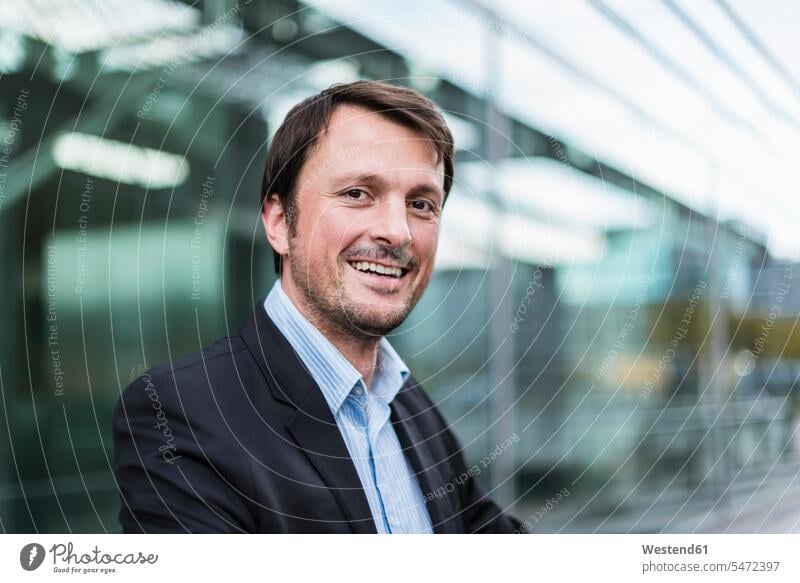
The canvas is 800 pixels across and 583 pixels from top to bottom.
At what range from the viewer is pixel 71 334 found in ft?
4.68

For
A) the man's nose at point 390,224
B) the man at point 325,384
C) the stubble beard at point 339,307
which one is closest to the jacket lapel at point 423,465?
the man at point 325,384

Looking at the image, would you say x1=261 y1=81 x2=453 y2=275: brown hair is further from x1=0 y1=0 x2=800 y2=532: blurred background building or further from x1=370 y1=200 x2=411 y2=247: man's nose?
x1=0 y1=0 x2=800 y2=532: blurred background building

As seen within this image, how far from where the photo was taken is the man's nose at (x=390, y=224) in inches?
36.5

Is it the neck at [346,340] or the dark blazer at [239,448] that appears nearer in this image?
the dark blazer at [239,448]

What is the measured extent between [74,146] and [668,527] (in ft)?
4.20

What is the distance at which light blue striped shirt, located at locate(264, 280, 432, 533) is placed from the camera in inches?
35.4

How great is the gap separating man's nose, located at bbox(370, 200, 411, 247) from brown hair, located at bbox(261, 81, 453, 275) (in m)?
0.10

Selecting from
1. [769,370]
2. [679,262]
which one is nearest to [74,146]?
[679,262]

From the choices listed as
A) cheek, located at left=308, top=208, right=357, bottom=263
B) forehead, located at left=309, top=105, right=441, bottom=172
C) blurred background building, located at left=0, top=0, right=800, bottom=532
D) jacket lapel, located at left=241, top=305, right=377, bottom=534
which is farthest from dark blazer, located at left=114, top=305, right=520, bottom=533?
blurred background building, located at left=0, top=0, right=800, bottom=532

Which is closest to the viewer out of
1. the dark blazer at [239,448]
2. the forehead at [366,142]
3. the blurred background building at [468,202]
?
the dark blazer at [239,448]

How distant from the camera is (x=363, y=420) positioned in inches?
36.6

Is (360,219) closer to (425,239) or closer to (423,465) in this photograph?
(425,239)

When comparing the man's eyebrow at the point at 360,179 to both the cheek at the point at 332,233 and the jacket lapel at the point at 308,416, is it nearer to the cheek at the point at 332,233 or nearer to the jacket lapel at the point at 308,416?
the cheek at the point at 332,233
